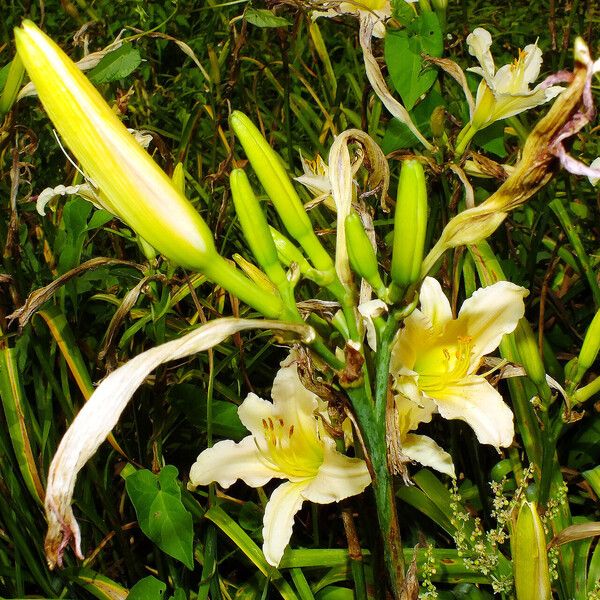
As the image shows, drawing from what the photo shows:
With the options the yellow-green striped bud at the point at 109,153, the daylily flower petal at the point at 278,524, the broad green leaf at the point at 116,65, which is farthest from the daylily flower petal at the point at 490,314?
the broad green leaf at the point at 116,65

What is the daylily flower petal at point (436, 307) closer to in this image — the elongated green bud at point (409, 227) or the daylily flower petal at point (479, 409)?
the daylily flower petal at point (479, 409)

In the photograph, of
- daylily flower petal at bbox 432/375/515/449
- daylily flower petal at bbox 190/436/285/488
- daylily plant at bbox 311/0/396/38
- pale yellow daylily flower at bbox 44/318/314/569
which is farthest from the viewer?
daylily plant at bbox 311/0/396/38

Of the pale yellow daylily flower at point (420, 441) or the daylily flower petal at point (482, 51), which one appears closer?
the pale yellow daylily flower at point (420, 441)

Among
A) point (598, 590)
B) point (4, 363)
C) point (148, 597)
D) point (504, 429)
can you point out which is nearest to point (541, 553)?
point (504, 429)

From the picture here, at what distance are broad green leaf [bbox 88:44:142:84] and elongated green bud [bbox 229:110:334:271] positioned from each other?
47cm

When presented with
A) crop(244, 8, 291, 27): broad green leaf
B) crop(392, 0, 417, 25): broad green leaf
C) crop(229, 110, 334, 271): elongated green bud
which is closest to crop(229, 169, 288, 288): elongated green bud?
crop(229, 110, 334, 271): elongated green bud

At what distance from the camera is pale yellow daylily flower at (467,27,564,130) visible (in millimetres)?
923

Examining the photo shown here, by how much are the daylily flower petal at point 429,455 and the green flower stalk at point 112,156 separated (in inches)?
12.8

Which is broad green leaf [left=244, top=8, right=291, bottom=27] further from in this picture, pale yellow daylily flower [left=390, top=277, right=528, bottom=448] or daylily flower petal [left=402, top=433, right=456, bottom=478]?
daylily flower petal [left=402, top=433, right=456, bottom=478]

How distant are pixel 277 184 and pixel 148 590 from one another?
51cm

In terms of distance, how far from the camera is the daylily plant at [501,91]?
0.92 m

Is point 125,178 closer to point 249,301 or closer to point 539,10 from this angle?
point 249,301

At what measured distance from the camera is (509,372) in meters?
0.75

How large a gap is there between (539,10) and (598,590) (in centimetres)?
191
